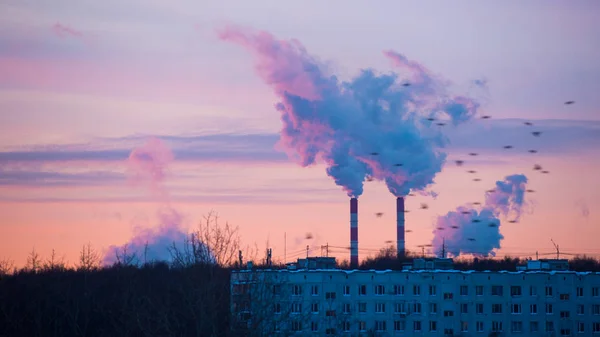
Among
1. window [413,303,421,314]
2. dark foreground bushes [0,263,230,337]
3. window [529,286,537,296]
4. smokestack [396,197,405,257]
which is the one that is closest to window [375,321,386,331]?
window [413,303,421,314]

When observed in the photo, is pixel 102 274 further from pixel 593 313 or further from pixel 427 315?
pixel 593 313

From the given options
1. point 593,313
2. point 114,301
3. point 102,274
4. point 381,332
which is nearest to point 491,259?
point 593,313

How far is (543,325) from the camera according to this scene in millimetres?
44188

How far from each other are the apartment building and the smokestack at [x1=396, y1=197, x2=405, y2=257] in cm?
1021

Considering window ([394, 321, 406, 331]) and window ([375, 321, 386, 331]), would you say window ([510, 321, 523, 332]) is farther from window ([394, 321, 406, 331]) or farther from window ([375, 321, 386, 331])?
window ([375, 321, 386, 331])

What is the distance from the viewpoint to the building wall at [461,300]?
142 feet

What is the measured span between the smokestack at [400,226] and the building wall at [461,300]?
10.9 metres

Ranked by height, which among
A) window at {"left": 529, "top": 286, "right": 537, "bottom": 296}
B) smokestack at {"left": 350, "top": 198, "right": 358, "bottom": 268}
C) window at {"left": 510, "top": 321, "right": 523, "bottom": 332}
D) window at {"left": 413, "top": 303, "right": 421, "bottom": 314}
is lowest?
window at {"left": 510, "top": 321, "right": 523, "bottom": 332}

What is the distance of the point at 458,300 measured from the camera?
43.9 metres

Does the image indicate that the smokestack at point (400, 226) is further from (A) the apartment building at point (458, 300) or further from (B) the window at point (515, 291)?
(B) the window at point (515, 291)

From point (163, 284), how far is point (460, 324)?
14.9 metres

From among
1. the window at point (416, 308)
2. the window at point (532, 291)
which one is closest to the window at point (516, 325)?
the window at point (532, 291)

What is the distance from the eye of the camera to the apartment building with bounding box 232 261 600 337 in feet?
142

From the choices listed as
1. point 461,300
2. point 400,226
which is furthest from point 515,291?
point 400,226
